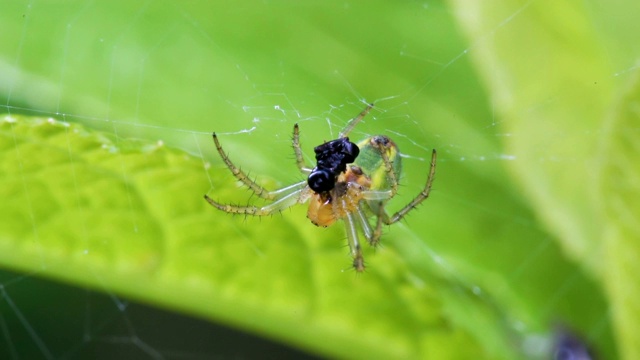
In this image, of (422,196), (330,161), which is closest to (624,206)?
(422,196)

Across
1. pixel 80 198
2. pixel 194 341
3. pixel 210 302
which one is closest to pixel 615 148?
pixel 210 302

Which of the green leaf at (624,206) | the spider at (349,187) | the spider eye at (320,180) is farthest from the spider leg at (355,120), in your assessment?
the green leaf at (624,206)

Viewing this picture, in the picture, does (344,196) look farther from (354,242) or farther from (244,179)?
(244,179)

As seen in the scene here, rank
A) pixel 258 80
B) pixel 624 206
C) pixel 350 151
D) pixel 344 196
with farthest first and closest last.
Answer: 1. pixel 344 196
2. pixel 350 151
3. pixel 258 80
4. pixel 624 206

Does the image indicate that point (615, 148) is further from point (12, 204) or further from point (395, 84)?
point (12, 204)

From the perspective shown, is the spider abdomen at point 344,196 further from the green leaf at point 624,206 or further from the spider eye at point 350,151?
the green leaf at point 624,206

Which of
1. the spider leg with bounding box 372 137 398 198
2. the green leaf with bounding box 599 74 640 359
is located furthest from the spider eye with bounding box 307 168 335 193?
the green leaf with bounding box 599 74 640 359
